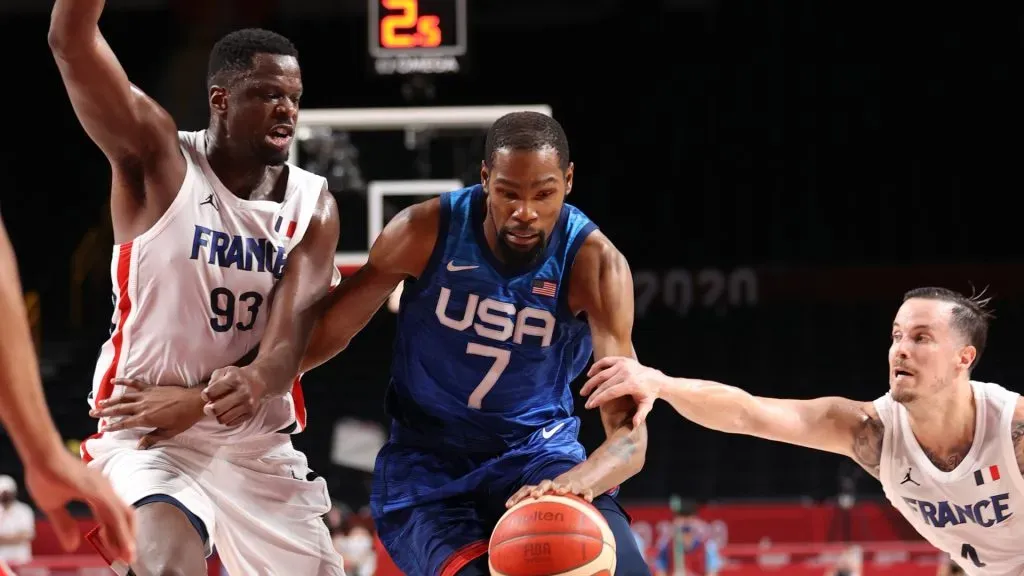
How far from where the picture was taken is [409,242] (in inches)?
154

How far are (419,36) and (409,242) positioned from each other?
4852mm

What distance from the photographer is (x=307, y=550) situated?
152 inches

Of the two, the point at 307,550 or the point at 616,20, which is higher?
the point at 616,20

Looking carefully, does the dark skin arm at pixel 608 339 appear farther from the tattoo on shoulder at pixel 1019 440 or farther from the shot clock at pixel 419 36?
the shot clock at pixel 419 36

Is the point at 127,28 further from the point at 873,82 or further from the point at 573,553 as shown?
the point at 573,553

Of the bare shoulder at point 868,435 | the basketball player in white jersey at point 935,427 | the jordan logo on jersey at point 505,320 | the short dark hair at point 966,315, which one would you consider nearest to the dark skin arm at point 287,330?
the jordan logo on jersey at point 505,320

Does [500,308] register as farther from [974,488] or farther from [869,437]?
[974,488]

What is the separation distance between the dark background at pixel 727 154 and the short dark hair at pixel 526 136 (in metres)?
12.8

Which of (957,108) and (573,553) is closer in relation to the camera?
(573,553)

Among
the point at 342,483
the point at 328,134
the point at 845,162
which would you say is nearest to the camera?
the point at 328,134

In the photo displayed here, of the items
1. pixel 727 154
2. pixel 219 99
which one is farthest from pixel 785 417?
pixel 727 154

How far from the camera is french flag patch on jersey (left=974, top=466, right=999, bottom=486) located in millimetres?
4234

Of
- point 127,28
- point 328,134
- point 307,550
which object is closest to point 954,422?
point 307,550

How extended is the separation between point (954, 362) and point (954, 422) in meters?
0.23
